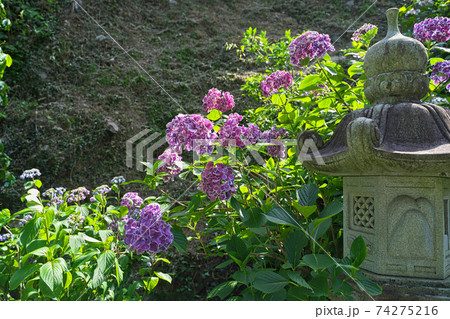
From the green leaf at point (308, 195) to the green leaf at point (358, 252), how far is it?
0.28 metres

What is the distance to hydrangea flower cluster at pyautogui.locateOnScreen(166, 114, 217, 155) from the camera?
1.52 meters

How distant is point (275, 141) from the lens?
2.01 meters

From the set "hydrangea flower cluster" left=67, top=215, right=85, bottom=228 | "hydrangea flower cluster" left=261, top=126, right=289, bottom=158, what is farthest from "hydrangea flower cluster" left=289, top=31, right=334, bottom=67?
"hydrangea flower cluster" left=67, top=215, right=85, bottom=228

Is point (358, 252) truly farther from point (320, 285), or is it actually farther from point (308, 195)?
point (308, 195)

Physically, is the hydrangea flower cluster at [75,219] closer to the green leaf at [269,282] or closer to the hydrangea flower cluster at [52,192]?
the hydrangea flower cluster at [52,192]

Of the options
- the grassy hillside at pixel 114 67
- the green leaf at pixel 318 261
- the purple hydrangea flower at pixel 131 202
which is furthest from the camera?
the grassy hillside at pixel 114 67

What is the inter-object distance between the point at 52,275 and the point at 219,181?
0.81 meters

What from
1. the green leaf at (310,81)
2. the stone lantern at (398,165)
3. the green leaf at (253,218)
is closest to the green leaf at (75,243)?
the green leaf at (253,218)

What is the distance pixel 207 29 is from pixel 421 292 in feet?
20.5

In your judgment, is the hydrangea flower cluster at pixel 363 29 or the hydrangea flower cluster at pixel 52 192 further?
the hydrangea flower cluster at pixel 363 29

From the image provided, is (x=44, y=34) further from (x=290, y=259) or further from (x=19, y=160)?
(x=290, y=259)

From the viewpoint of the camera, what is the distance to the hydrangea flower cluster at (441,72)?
2082 millimetres

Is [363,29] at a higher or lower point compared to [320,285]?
higher

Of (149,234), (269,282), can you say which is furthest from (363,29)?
(149,234)
